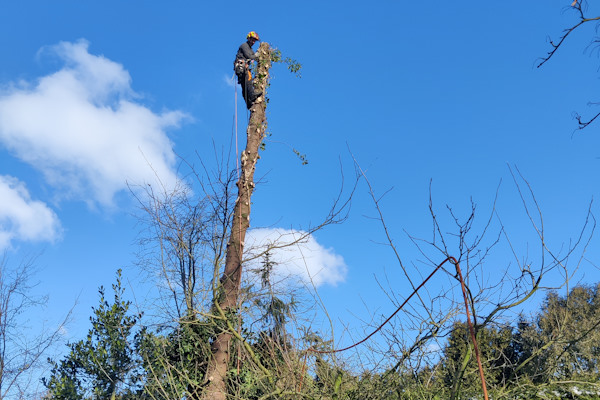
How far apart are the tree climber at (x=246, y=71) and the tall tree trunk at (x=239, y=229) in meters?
0.11

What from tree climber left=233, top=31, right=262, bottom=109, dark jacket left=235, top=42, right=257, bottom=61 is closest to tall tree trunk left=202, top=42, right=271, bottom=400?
tree climber left=233, top=31, right=262, bottom=109

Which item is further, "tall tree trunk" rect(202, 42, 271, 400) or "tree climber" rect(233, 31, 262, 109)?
"tree climber" rect(233, 31, 262, 109)

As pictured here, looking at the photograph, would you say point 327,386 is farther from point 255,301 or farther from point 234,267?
point 234,267

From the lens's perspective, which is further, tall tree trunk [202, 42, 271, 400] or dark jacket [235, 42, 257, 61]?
dark jacket [235, 42, 257, 61]

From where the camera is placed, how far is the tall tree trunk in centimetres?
607

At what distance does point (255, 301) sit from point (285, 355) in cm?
216

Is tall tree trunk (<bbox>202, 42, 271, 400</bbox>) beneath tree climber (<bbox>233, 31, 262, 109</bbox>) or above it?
beneath

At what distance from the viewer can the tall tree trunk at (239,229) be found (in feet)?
19.9

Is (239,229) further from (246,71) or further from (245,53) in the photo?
(245,53)

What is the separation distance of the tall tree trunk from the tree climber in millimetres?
106

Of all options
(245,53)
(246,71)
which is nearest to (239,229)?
(246,71)

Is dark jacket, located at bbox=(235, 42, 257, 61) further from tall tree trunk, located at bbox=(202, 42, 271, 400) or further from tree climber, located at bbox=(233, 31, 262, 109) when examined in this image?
tall tree trunk, located at bbox=(202, 42, 271, 400)

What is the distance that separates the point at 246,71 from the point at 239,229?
289 centimetres

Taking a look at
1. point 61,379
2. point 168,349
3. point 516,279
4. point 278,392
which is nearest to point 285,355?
point 278,392
